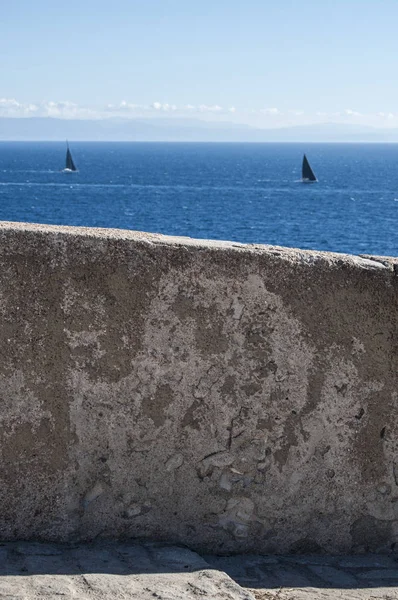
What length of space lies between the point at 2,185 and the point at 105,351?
9088 centimetres

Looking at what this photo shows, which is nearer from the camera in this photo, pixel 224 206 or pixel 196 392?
Answer: pixel 196 392

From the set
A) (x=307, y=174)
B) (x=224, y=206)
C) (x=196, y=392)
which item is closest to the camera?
(x=196, y=392)

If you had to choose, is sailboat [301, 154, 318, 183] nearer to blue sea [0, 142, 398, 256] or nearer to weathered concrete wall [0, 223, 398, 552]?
blue sea [0, 142, 398, 256]

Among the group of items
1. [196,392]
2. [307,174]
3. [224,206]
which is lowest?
[224,206]

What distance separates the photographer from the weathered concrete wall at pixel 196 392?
9.48 feet

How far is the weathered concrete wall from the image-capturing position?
2889mm

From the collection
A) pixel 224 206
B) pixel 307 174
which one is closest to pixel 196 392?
pixel 224 206

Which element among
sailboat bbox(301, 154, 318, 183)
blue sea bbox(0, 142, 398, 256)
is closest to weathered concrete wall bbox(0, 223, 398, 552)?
blue sea bbox(0, 142, 398, 256)

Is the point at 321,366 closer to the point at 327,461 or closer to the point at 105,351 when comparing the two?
the point at 327,461

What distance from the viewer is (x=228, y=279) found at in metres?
2.95

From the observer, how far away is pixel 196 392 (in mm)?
2986

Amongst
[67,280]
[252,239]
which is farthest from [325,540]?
[252,239]

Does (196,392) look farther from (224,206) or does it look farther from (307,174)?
(307,174)

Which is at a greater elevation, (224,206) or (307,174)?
(307,174)
